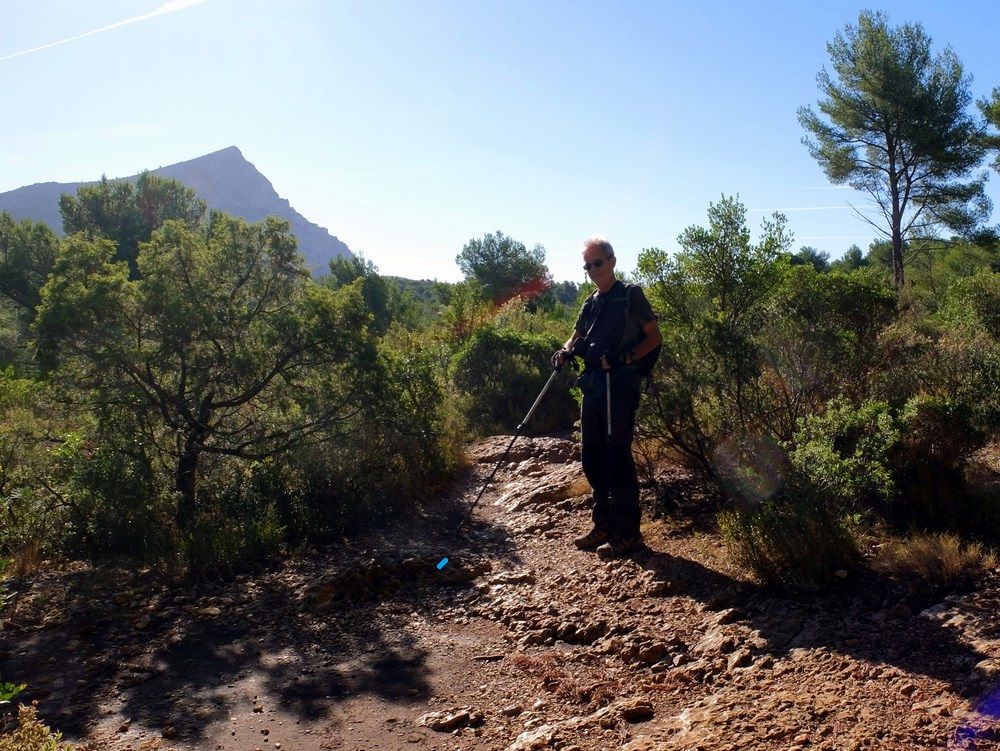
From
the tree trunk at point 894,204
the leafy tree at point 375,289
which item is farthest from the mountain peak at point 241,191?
the tree trunk at point 894,204

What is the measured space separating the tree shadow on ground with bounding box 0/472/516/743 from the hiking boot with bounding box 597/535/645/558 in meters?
0.95

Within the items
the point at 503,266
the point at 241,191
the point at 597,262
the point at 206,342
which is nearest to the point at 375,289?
the point at 503,266

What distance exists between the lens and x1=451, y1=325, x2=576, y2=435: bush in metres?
10.3

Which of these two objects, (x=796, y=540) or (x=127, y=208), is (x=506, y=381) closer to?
(x=796, y=540)

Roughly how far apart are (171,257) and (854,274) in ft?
17.7

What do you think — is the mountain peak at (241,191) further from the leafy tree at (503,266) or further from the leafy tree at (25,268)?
the leafy tree at (25,268)

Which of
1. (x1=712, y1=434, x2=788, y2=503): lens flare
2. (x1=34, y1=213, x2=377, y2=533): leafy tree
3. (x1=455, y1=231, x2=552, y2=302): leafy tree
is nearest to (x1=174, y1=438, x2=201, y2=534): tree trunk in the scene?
(x1=34, y1=213, x2=377, y2=533): leafy tree

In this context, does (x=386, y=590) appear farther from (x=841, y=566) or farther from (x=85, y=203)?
(x=85, y=203)

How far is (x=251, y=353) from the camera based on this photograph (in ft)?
20.1

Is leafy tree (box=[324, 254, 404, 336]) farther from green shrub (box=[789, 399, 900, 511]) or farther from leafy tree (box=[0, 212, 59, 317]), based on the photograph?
green shrub (box=[789, 399, 900, 511])

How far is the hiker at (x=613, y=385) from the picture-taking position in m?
4.93

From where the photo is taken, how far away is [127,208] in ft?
91.7

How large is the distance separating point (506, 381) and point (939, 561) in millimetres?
7882

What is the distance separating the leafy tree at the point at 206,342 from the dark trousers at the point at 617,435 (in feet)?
7.31
